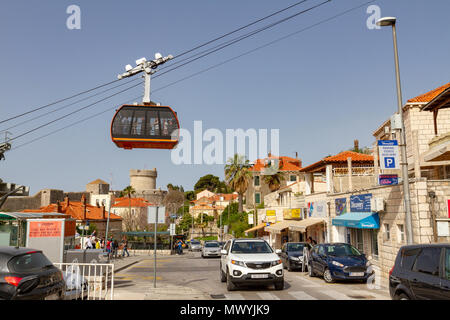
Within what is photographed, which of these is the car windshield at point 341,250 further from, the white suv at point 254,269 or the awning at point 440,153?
the awning at point 440,153

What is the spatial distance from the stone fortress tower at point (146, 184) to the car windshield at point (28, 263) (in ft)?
370

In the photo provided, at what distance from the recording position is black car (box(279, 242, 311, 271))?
19.9 metres

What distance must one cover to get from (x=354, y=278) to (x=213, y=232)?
73.6 meters

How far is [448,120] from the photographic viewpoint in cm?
2528

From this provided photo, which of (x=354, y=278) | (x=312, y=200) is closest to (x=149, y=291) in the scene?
(x=354, y=278)

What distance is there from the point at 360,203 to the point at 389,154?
5989mm

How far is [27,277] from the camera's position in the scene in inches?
294

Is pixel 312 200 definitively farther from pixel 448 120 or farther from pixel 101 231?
pixel 101 231

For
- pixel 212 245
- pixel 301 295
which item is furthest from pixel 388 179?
pixel 212 245

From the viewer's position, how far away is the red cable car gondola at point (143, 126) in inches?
605

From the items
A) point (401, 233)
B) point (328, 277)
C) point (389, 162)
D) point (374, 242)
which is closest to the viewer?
point (389, 162)

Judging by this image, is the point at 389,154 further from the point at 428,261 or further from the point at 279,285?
the point at 428,261

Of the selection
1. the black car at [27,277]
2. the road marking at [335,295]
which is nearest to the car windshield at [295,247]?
the road marking at [335,295]

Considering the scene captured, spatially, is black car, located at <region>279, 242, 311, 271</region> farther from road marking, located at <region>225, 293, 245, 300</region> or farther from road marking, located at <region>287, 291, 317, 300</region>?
road marking, located at <region>225, 293, 245, 300</region>
